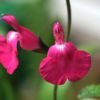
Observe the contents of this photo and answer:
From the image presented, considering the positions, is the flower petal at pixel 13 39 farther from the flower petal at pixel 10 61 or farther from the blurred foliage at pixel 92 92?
the blurred foliage at pixel 92 92

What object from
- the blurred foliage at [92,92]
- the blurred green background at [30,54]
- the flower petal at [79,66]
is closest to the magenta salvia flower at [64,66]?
the flower petal at [79,66]

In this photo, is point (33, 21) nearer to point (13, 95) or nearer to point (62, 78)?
point (13, 95)

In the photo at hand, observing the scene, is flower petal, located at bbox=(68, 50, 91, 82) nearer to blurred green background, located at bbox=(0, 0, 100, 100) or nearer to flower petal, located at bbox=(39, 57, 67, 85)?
flower petal, located at bbox=(39, 57, 67, 85)

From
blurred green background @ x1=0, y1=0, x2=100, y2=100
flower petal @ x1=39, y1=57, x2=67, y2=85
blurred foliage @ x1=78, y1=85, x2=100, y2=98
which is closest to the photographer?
flower petal @ x1=39, y1=57, x2=67, y2=85

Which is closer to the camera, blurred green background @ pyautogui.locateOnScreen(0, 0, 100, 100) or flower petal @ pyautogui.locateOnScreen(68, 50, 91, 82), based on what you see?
flower petal @ pyautogui.locateOnScreen(68, 50, 91, 82)

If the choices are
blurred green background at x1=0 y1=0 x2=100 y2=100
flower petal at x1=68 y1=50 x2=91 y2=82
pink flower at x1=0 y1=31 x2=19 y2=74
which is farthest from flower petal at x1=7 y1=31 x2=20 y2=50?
blurred green background at x1=0 y1=0 x2=100 y2=100

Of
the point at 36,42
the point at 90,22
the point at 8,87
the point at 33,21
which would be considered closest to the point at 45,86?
the point at 8,87

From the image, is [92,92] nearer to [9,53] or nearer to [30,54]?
[9,53]
